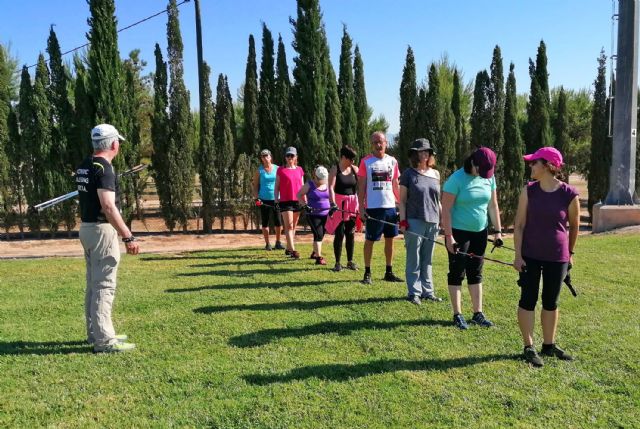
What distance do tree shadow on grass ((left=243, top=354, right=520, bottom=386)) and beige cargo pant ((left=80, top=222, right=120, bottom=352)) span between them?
1381 millimetres

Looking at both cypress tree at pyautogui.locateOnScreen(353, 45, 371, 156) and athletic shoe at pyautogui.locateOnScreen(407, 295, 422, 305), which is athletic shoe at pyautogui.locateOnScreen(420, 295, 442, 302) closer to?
athletic shoe at pyautogui.locateOnScreen(407, 295, 422, 305)

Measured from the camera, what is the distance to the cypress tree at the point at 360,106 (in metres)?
16.3

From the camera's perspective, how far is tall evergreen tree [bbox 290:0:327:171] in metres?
14.5

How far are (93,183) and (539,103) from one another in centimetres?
1569

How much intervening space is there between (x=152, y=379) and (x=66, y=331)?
165cm

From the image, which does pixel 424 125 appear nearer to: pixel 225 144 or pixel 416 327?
pixel 225 144

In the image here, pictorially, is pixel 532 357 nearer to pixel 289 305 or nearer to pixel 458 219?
pixel 458 219

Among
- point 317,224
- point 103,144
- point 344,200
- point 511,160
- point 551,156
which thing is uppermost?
point 511,160

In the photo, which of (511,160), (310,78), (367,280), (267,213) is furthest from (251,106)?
(367,280)

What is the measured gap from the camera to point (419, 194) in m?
5.77

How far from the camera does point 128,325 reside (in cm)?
516

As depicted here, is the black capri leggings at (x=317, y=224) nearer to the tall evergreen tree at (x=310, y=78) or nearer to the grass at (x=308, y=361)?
the grass at (x=308, y=361)

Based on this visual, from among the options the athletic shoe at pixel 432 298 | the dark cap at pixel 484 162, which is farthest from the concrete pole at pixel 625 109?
the dark cap at pixel 484 162

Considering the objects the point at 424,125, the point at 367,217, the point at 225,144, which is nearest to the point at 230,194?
the point at 225,144
